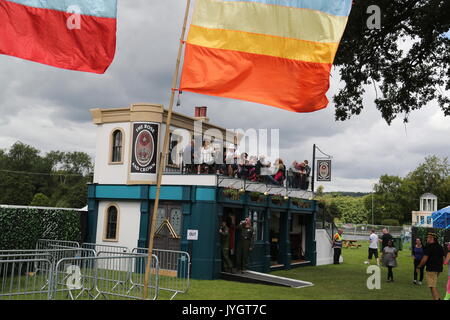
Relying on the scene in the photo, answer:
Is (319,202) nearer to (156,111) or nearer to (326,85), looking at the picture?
(156,111)

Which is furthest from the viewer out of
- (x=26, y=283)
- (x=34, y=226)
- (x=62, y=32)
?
(x=34, y=226)

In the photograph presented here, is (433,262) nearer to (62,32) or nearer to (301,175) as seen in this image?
(62,32)

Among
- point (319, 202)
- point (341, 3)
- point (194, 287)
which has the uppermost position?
point (341, 3)

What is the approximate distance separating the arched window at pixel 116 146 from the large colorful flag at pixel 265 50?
14793 mm

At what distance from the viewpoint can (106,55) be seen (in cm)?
905

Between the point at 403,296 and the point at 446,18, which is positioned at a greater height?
the point at 446,18

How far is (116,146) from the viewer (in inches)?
934

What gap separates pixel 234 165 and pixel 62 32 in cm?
1362

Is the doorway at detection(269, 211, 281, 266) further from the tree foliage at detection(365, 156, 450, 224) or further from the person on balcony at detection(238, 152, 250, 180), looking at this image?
the tree foliage at detection(365, 156, 450, 224)

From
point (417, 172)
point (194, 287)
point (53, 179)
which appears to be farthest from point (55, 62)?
point (417, 172)

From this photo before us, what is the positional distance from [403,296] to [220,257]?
670 centimetres

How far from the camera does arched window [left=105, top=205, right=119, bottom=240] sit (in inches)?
876

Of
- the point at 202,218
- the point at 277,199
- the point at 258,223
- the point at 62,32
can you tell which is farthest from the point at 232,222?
the point at 62,32

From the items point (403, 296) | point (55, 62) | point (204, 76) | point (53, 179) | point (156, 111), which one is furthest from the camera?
point (53, 179)
